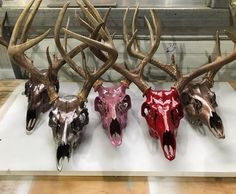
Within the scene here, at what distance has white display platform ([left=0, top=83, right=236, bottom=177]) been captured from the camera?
1.29 meters

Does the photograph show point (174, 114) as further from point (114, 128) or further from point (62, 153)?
point (62, 153)

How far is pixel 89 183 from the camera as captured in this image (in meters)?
1.27

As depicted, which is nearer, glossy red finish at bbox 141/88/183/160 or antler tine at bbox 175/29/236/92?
glossy red finish at bbox 141/88/183/160

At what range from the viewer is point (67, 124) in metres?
1.32

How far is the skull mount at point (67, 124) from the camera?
1270mm

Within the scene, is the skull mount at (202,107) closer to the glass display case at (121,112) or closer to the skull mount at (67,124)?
the glass display case at (121,112)

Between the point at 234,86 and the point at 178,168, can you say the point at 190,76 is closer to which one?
the point at 178,168

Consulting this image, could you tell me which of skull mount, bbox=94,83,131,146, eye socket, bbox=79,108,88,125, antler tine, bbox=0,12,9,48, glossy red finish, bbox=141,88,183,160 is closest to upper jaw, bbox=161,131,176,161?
glossy red finish, bbox=141,88,183,160

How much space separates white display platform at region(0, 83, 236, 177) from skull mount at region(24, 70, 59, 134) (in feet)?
0.14

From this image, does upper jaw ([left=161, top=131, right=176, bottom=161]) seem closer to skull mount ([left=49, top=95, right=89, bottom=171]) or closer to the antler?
skull mount ([left=49, top=95, right=89, bottom=171])

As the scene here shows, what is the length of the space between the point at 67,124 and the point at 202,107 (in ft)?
2.30

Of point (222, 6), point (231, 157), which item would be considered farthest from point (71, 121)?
point (222, 6)

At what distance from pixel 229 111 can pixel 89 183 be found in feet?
3.11

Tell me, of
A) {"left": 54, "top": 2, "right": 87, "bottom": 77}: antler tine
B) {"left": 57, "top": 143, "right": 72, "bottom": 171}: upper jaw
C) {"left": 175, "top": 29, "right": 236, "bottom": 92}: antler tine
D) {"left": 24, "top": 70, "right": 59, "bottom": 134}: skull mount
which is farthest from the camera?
{"left": 24, "top": 70, "right": 59, "bottom": 134}: skull mount
